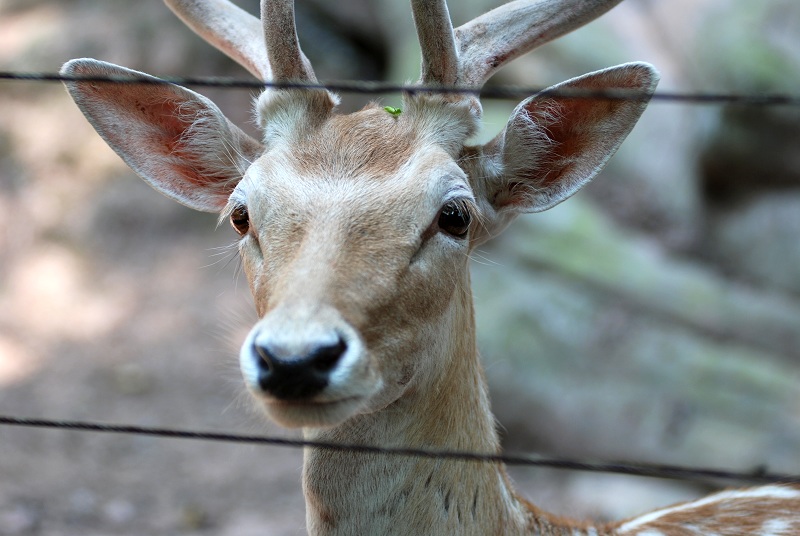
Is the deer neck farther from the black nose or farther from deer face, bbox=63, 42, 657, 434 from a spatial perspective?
the black nose

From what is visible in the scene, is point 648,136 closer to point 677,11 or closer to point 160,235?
point 677,11

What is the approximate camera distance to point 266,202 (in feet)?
9.25

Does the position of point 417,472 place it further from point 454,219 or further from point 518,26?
point 518,26

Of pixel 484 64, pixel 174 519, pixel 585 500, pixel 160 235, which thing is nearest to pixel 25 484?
pixel 174 519

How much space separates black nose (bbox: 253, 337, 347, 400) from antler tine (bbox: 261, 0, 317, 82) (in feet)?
3.64

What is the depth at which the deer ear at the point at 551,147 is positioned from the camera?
308 cm

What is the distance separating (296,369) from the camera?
2.29 meters

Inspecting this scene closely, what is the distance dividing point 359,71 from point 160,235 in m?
2.96

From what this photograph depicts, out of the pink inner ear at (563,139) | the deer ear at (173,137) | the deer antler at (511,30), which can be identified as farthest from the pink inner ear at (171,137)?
the pink inner ear at (563,139)

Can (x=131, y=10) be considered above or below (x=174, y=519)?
above

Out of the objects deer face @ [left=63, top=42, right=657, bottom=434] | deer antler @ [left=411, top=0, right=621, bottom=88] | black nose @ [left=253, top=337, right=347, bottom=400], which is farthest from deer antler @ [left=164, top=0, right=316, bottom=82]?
black nose @ [left=253, top=337, right=347, bottom=400]

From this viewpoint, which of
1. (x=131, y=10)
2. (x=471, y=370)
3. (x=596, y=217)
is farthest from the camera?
(x=131, y=10)

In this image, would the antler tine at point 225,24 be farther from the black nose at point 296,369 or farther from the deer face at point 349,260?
the black nose at point 296,369

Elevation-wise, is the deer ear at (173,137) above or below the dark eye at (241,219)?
above
